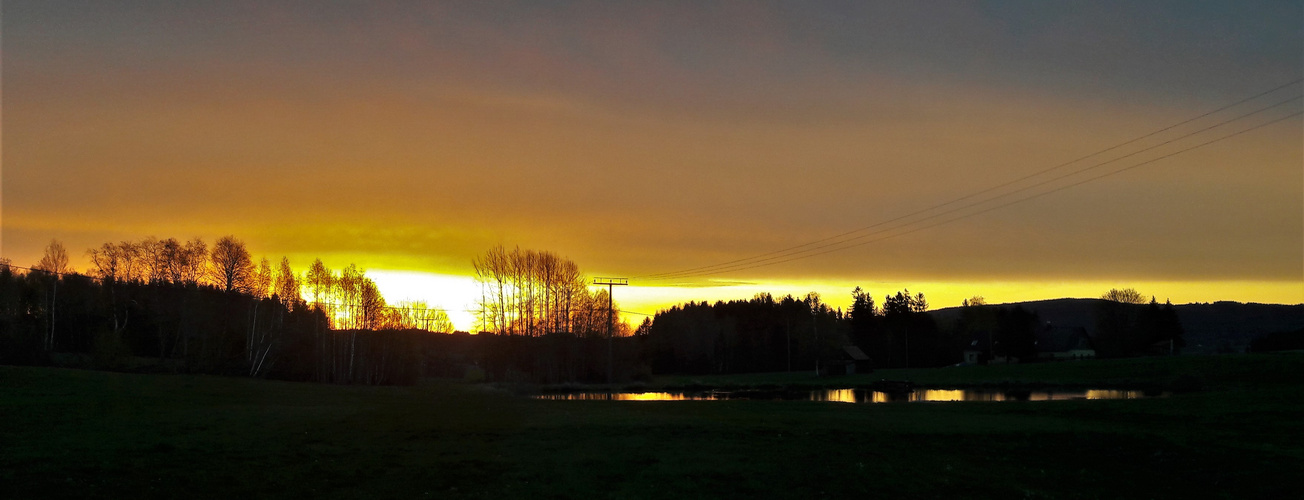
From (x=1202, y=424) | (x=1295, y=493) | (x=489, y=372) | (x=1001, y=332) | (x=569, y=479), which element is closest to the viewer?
(x=1295, y=493)

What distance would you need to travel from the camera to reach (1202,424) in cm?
3138

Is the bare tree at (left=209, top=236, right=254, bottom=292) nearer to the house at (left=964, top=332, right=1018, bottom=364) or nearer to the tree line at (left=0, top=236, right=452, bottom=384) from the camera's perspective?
the tree line at (left=0, top=236, right=452, bottom=384)

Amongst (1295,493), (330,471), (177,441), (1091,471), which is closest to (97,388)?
(177,441)

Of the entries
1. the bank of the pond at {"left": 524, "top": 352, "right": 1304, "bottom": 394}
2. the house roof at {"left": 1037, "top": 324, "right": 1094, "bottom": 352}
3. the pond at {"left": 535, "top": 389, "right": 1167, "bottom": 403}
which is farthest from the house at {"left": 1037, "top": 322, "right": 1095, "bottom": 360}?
the pond at {"left": 535, "top": 389, "right": 1167, "bottom": 403}

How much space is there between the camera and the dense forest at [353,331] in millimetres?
78062

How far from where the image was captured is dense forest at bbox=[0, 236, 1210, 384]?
3073 inches

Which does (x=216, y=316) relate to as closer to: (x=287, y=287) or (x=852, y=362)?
(x=287, y=287)

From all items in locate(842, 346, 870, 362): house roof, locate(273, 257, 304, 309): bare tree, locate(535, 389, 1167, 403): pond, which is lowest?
locate(535, 389, 1167, 403): pond

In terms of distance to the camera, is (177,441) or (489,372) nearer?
(177,441)

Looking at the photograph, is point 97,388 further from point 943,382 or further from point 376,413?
point 943,382

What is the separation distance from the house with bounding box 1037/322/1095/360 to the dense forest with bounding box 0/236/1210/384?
0.84 m

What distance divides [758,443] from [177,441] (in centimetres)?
1863

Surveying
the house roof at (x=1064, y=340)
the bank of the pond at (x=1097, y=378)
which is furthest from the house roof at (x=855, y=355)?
the house roof at (x=1064, y=340)

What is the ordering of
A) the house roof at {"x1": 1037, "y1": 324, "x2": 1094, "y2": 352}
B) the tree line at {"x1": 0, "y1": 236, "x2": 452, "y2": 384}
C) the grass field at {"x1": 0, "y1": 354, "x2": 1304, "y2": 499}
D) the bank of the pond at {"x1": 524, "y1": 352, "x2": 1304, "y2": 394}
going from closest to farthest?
1. the grass field at {"x1": 0, "y1": 354, "x2": 1304, "y2": 499}
2. the bank of the pond at {"x1": 524, "y1": 352, "x2": 1304, "y2": 394}
3. the tree line at {"x1": 0, "y1": 236, "x2": 452, "y2": 384}
4. the house roof at {"x1": 1037, "y1": 324, "x2": 1094, "y2": 352}
